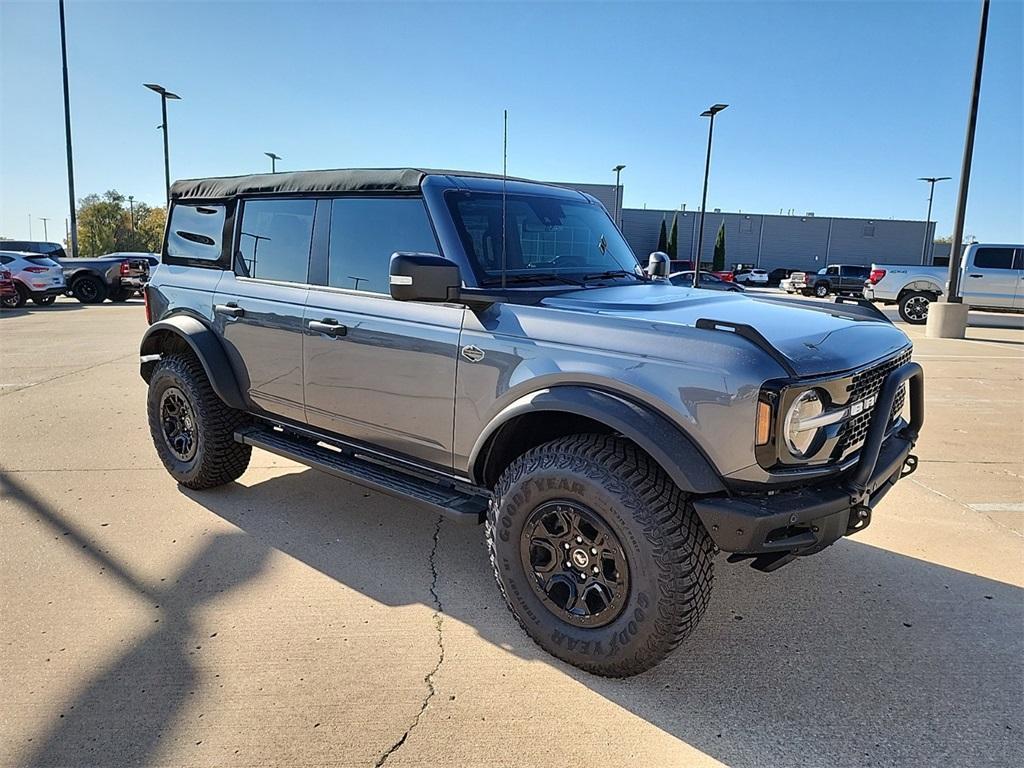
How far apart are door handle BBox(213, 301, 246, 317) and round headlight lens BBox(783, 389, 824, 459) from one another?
309cm

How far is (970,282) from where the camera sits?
16.9 m

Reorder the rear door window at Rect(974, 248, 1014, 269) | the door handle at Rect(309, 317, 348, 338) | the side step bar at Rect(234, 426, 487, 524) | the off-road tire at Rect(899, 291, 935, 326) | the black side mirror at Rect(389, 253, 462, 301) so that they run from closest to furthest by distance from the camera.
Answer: the black side mirror at Rect(389, 253, 462, 301), the side step bar at Rect(234, 426, 487, 524), the door handle at Rect(309, 317, 348, 338), the rear door window at Rect(974, 248, 1014, 269), the off-road tire at Rect(899, 291, 935, 326)

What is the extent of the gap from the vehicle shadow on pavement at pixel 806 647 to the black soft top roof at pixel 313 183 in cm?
191

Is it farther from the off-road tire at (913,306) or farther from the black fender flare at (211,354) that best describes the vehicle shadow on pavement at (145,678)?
the off-road tire at (913,306)

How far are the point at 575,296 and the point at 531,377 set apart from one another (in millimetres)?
588

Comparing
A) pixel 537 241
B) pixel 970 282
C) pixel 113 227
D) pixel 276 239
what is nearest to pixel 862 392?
pixel 537 241

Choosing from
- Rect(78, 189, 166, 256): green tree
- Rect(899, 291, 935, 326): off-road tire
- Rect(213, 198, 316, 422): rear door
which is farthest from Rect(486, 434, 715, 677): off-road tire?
Rect(78, 189, 166, 256): green tree

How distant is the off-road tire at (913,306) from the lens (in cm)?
1717

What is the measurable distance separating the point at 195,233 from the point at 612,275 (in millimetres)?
2816

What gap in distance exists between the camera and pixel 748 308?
10.4 feet

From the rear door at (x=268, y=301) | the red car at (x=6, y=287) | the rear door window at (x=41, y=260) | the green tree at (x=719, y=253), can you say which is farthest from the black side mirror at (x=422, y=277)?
the green tree at (x=719, y=253)

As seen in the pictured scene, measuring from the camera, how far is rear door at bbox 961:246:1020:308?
1652 centimetres

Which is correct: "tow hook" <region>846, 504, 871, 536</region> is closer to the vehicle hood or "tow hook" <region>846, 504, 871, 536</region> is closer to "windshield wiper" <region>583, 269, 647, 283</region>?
the vehicle hood

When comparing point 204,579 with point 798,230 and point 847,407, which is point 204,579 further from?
point 798,230
